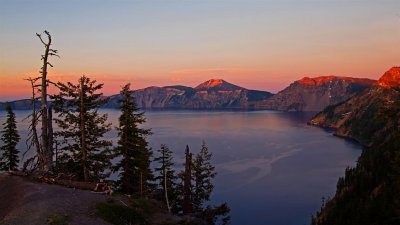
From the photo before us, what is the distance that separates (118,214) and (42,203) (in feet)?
12.4

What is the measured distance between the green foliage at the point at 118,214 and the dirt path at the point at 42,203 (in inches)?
17.0

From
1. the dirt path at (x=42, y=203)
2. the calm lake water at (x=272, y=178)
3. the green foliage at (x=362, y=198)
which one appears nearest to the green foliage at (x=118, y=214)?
the dirt path at (x=42, y=203)

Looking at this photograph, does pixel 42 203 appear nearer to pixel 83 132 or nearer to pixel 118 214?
pixel 118 214

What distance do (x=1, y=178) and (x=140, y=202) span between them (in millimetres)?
8686

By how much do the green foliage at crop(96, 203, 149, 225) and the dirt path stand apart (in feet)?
1.42

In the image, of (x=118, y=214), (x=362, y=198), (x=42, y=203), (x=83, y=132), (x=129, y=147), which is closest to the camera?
(x=42, y=203)

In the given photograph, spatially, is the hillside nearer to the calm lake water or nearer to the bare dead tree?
the bare dead tree

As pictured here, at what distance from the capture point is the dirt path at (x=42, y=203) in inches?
697

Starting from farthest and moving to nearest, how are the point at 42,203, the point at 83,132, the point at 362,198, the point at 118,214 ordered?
the point at 362,198
the point at 83,132
the point at 118,214
the point at 42,203

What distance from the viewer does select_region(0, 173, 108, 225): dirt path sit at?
1770 centimetres

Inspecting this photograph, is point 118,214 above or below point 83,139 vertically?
below

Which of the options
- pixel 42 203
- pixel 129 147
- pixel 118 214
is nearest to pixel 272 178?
pixel 129 147

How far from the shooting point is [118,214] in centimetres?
1991

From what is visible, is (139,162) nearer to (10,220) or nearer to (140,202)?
(140,202)
